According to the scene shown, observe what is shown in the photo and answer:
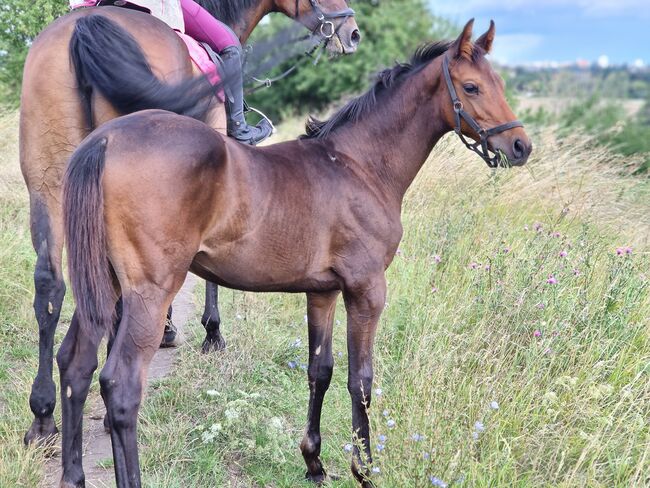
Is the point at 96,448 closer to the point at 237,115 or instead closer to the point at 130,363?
the point at 130,363

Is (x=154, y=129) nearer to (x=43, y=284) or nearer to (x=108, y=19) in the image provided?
(x=108, y=19)

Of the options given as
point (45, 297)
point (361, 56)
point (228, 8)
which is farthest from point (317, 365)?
point (361, 56)

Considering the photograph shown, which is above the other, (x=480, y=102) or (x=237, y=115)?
(x=480, y=102)

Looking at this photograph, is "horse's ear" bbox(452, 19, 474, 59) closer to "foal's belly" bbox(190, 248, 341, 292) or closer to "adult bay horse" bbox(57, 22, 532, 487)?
"adult bay horse" bbox(57, 22, 532, 487)

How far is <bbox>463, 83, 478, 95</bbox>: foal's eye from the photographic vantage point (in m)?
3.52

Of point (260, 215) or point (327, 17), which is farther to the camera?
point (327, 17)

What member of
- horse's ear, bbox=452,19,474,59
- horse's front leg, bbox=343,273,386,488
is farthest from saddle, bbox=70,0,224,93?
horse's front leg, bbox=343,273,386,488

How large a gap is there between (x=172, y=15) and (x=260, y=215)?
173 centimetres

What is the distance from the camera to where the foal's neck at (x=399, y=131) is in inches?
143

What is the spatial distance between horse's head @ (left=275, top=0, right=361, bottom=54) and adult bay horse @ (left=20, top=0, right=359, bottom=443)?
1306mm

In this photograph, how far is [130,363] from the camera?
9.43ft

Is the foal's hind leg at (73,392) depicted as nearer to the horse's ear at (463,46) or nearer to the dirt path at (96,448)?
the dirt path at (96,448)

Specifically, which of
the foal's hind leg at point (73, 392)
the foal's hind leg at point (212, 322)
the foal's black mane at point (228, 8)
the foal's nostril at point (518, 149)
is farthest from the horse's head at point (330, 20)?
the foal's hind leg at point (73, 392)

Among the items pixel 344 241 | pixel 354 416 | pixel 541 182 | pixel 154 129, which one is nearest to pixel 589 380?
pixel 354 416
